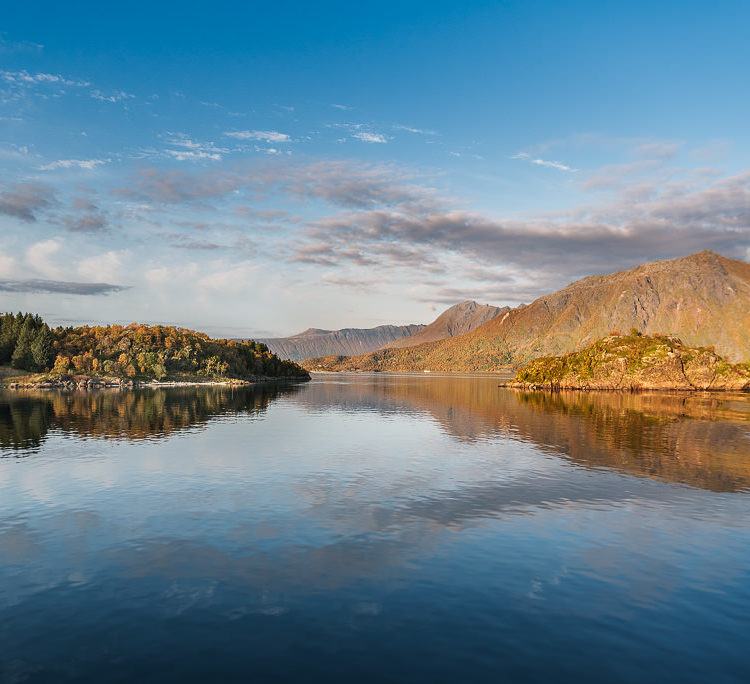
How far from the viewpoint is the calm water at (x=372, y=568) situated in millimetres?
16734

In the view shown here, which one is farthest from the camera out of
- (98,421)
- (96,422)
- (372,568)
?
(98,421)

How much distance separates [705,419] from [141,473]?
100445 millimetres

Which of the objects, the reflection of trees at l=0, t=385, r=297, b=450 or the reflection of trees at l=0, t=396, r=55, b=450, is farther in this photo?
the reflection of trees at l=0, t=385, r=297, b=450

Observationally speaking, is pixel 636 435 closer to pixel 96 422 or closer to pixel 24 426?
pixel 96 422

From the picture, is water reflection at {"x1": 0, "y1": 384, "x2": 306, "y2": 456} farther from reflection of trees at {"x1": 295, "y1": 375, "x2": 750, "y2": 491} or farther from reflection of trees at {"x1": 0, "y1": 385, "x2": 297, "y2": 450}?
reflection of trees at {"x1": 295, "y1": 375, "x2": 750, "y2": 491}

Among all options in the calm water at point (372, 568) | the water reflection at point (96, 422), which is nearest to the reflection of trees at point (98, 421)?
the water reflection at point (96, 422)

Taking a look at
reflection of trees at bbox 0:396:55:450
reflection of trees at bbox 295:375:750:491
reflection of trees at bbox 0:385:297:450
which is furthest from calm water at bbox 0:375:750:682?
reflection of trees at bbox 0:385:297:450

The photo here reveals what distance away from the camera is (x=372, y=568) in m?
24.2

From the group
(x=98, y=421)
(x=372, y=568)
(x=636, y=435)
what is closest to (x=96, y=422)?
(x=98, y=421)

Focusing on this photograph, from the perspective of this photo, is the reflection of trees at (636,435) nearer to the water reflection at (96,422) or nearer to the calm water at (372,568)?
the calm water at (372,568)

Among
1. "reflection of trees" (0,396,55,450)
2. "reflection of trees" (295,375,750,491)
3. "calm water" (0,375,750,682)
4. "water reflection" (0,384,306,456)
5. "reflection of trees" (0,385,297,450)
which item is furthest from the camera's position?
"reflection of trees" (0,385,297,450)

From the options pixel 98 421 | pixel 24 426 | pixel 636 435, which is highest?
pixel 24 426

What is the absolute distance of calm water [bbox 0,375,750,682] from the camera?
1673 centimetres

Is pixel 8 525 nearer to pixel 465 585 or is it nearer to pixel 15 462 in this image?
pixel 15 462
